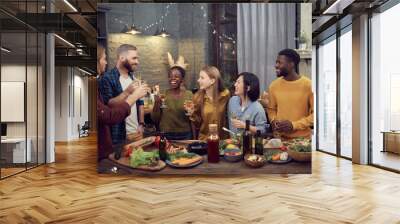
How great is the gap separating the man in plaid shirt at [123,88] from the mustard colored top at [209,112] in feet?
2.91

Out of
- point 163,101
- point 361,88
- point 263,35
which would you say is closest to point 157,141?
point 163,101

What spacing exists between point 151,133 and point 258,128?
5.53ft

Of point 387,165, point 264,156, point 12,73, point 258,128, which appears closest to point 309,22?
point 258,128

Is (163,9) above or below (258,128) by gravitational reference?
above

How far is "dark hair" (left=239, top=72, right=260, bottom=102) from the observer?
5941mm

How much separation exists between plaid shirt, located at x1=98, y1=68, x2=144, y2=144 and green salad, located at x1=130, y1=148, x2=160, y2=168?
0.31 meters

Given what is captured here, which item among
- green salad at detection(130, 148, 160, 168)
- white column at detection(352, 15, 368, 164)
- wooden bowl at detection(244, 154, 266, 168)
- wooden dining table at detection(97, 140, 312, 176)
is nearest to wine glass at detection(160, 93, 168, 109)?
green salad at detection(130, 148, 160, 168)

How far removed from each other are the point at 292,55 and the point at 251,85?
2.60 ft

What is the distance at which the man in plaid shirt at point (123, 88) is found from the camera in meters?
6.00

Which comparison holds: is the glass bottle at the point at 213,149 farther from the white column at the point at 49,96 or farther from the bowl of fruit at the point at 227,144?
the white column at the point at 49,96

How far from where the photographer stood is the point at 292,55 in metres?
5.93

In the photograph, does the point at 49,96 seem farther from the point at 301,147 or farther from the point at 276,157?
the point at 301,147

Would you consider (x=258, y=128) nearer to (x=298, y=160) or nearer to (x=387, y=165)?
(x=298, y=160)

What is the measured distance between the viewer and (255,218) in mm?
3613
